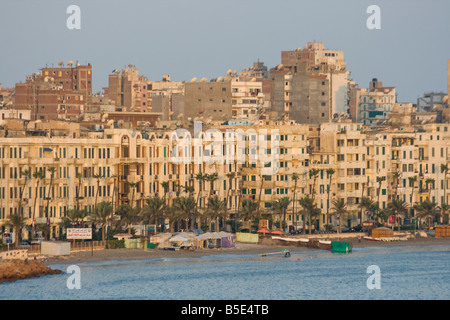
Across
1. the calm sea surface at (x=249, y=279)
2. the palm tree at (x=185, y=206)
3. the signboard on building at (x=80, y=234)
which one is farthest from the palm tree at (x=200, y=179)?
the signboard on building at (x=80, y=234)

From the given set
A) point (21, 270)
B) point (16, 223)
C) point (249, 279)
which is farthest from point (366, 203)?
point (21, 270)

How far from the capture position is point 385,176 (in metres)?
155

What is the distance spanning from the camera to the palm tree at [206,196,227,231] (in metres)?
130

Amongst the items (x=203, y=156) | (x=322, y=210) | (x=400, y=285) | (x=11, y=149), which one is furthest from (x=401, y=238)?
(x=11, y=149)

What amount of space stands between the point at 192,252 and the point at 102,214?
9.40 meters

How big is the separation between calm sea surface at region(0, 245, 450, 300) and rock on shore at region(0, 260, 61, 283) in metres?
1.14

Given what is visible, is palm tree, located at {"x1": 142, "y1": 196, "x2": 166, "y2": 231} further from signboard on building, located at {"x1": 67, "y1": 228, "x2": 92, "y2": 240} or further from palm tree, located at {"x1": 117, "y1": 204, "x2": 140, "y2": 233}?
signboard on building, located at {"x1": 67, "y1": 228, "x2": 92, "y2": 240}

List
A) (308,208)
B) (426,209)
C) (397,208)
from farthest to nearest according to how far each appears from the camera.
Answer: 1. (426,209)
2. (397,208)
3. (308,208)

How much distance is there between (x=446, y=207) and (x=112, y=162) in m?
48.4

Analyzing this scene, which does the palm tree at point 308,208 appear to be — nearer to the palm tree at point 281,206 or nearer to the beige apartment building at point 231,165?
the palm tree at point 281,206

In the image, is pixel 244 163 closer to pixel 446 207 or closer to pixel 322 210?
pixel 322 210

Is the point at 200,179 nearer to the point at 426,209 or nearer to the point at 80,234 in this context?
the point at 80,234

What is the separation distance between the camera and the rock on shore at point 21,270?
327 ft

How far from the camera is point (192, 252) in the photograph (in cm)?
11894
